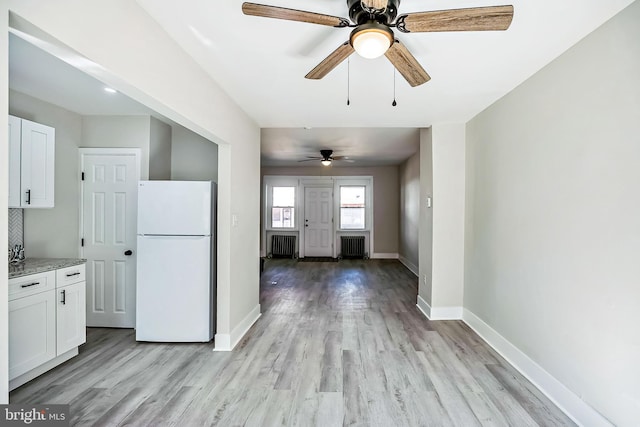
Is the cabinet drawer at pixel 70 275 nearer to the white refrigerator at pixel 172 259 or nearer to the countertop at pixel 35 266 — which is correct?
the countertop at pixel 35 266

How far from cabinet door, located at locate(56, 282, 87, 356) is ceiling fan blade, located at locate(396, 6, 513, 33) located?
10.6ft

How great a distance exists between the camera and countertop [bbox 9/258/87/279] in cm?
235

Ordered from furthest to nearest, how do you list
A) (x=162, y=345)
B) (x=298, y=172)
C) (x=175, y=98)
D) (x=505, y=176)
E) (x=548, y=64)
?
(x=298, y=172) → (x=162, y=345) → (x=505, y=176) → (x=548, y=64) → (x=175, y=98)

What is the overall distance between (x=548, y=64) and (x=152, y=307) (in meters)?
4.01

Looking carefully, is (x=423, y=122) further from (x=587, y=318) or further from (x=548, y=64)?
(x=587, y=318)

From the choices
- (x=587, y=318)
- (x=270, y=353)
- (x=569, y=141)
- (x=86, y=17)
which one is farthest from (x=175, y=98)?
(x=587, y=318)

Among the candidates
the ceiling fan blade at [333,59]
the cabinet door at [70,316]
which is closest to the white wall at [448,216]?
the ceiling fan blade at [333,59]

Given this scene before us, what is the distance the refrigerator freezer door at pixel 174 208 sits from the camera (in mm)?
3148

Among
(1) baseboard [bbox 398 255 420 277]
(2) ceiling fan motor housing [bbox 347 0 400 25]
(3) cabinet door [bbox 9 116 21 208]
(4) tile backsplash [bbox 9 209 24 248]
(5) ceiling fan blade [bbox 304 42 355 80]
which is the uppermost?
(2) ceiling fan motor housing [bbox 347 0 400 25]

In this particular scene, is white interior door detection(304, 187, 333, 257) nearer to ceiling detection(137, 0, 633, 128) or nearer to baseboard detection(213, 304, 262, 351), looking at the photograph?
baseboard detection(213, 304, 262, 351)

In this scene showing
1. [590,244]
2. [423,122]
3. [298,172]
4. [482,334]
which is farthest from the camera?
[298,172]

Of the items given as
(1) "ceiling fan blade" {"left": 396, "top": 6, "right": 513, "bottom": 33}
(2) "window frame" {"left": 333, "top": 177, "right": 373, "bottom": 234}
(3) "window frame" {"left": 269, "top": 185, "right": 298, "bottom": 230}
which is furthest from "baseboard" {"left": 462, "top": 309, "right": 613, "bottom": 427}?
(3) "window frame" {"left": 269, "top": 185, "right": 298, "bottom": 230}

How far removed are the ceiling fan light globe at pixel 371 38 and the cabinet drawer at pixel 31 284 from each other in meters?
2.81

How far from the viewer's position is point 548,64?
2303mm
